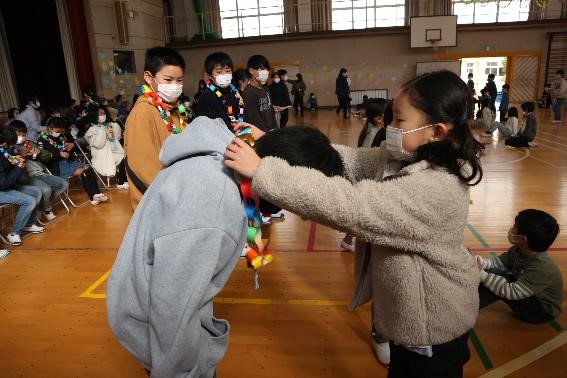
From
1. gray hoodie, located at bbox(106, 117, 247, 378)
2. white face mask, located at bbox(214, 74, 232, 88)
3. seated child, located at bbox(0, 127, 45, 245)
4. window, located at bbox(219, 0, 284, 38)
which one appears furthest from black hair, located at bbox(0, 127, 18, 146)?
window, located at bbox(219, 0, 284, 38)

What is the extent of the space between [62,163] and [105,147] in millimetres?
648

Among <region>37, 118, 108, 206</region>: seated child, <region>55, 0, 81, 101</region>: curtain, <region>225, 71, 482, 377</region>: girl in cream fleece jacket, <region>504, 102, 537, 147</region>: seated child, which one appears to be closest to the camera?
<region>225, 71, 482, 377</region>: girl in cream fleece jacket

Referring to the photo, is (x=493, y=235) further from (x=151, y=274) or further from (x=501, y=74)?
(x=501, y=74)

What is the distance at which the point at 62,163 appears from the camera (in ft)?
19.6

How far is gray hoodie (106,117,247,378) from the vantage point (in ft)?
3.07

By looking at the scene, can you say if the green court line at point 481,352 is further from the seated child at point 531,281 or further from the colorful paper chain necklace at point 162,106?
the colorful paper chain necklace at point 162,106

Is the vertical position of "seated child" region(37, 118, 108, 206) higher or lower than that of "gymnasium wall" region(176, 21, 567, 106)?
lower

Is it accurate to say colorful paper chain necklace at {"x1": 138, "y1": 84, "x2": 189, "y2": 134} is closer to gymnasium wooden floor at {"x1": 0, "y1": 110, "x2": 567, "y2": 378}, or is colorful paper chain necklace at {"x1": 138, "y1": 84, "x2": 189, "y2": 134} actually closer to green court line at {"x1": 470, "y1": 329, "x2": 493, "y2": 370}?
gymnasium wooden floor at {"x1": 0, "y1": 110, "x2": 567, "y2": 378}

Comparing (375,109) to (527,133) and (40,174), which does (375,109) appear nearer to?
(40,174)

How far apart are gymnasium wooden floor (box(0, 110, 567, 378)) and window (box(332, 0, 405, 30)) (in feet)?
43.4

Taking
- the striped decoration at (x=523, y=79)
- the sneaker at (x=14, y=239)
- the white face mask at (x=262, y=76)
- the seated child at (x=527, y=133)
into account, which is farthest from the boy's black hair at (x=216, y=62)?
the striped decoration at (x=523, y=79)

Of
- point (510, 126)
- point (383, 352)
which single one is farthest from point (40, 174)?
point (510, 126)

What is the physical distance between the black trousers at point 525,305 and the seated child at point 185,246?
1966mm

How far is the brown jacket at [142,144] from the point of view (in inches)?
98.7
